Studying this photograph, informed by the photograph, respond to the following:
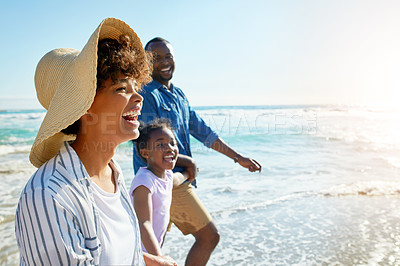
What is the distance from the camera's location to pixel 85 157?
56.3 inches

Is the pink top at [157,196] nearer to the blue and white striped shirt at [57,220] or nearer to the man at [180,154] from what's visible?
the man at [180,154]

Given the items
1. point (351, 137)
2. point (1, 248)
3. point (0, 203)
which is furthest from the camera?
point (351, 137)

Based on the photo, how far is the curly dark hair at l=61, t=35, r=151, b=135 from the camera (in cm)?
142

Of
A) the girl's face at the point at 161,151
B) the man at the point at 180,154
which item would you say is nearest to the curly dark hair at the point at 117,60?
the girl's face at the point at 161,151

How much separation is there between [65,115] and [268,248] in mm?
3547

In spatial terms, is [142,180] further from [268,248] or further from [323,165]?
[323,165]

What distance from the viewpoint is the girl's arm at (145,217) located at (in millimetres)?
2090

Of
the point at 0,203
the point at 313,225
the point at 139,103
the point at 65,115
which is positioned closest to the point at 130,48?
the point at 139,103

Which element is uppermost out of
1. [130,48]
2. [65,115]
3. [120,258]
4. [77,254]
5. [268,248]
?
[130,48]

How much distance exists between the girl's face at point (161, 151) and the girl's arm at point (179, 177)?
0.19m

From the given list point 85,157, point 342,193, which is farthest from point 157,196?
point 342,193

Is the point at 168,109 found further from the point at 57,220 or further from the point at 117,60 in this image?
the point at 57,220

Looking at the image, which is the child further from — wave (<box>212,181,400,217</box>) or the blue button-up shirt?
wave (<box>212,181,400,217</box>)

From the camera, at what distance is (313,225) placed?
4.83 meters
